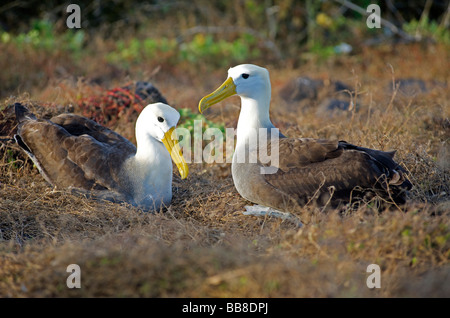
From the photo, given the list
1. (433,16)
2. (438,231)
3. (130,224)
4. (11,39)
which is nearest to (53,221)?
(130,224)

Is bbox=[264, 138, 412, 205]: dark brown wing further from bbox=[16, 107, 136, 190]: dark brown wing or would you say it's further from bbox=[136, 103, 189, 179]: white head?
bbox=[16, 107, 136, 190]: dark brown wing

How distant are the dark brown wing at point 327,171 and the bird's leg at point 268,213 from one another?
16 cm

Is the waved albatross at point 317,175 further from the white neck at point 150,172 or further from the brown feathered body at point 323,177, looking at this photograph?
the white neck at point 150,172

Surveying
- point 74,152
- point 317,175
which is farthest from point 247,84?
point 74,152

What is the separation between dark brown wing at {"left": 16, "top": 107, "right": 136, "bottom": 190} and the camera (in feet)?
15.0

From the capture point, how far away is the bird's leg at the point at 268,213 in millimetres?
4124

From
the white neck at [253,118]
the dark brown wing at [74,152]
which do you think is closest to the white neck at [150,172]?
the dark brown wing at [74,152]

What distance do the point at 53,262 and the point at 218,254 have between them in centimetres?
98

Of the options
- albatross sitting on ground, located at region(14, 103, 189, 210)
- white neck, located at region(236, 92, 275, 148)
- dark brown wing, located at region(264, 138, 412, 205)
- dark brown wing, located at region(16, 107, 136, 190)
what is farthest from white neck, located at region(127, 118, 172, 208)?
dark brown wing, located at region(264, 138, 412, 205)

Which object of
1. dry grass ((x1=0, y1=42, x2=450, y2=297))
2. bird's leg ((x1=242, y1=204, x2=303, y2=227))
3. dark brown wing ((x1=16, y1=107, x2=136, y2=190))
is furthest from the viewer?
dark brown wing ((x1=16, y1=107, x2=136, y2=190))

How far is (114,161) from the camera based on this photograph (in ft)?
15.2

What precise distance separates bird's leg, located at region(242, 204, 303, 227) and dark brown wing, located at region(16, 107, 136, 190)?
47.9 inches

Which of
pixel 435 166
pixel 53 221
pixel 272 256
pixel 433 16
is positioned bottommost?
pixel 272 256

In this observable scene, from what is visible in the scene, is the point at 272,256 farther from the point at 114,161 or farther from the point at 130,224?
Result: the point at 114,161
